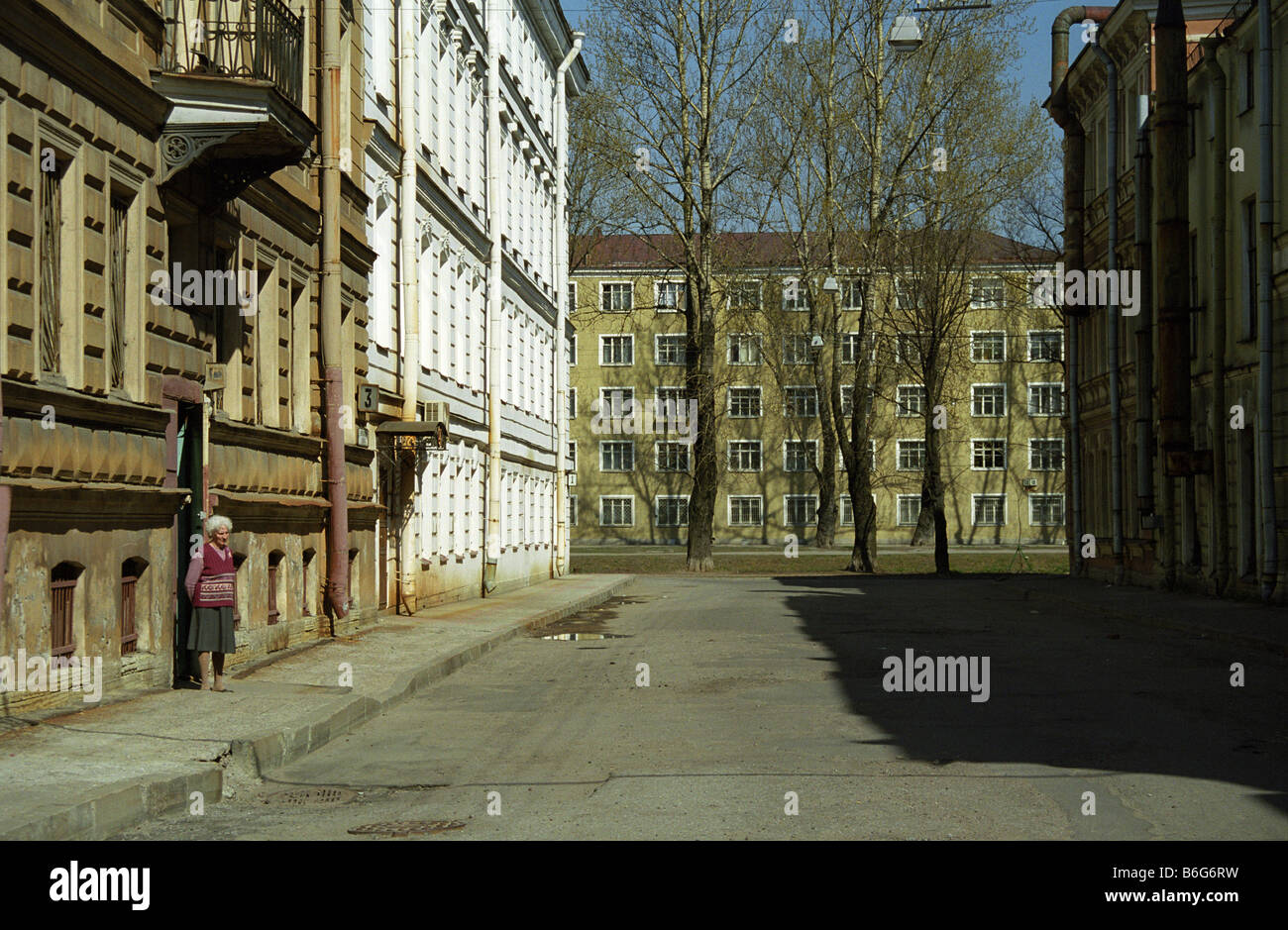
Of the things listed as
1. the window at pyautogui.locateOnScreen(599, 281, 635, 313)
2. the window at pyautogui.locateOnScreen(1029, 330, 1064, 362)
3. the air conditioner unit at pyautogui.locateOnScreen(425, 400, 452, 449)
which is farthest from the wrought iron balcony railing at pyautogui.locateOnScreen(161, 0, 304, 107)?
the window at pyautogui.locateOnScreen(599, 281, 635, 313)

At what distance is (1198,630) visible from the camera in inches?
849

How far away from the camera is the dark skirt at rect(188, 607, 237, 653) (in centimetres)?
1333

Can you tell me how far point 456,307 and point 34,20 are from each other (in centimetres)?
1879

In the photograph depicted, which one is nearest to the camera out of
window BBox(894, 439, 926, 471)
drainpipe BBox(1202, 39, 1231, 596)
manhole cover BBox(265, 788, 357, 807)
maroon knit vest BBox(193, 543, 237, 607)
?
manhole cover BBox(265, 788, 357, 807)

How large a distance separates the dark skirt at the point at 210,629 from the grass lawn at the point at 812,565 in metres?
35.6

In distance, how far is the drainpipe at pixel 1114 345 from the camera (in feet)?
118

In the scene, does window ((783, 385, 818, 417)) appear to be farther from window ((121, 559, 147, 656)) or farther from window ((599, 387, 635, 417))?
window ((121, 559, 147, 656))

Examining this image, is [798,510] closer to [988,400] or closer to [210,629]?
[988,400]

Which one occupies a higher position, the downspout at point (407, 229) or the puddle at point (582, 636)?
the downspout at point (407, 229)

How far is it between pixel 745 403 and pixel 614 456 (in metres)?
7.63

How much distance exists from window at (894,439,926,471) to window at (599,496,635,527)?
14122 mm

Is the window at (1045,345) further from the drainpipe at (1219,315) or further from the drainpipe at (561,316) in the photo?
the drainpipe at (1219,315)

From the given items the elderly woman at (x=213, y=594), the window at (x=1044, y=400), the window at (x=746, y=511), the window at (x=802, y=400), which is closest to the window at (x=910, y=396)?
the window at (x=802, y=400)
